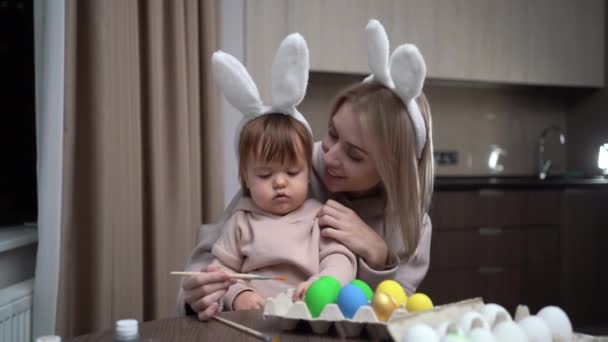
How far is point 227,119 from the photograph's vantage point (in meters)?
2.87

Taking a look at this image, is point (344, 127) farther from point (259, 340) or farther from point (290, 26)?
point (290, 26)

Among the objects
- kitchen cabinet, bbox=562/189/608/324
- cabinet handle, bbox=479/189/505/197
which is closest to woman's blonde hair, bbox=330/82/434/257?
cabinet handle, bbox=479/189/505/197

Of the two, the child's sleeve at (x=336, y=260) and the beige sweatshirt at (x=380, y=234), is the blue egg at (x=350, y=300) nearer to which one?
the child's sleeve at (x=336, y=260)

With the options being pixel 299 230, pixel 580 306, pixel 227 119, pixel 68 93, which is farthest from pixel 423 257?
pixel 580 306

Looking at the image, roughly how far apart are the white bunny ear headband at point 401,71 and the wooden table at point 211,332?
1.69ft

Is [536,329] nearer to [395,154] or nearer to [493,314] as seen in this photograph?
[493,314]

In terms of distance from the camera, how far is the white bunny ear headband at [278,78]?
48.0 inches

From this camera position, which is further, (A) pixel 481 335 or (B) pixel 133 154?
(B) pixel 133 154

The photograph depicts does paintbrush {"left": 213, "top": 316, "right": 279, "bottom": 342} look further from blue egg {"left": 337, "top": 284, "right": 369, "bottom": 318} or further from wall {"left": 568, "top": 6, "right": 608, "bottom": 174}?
wall {"left": 568, "top": 6, "right": 608, "bottom": 174}

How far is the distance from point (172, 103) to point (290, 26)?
99 cm

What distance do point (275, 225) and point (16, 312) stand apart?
933mm

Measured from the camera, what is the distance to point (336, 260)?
3.80 ft

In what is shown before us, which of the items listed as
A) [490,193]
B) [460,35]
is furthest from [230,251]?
[460,35]

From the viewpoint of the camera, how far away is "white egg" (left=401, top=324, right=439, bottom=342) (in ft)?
Answer: 2.27
